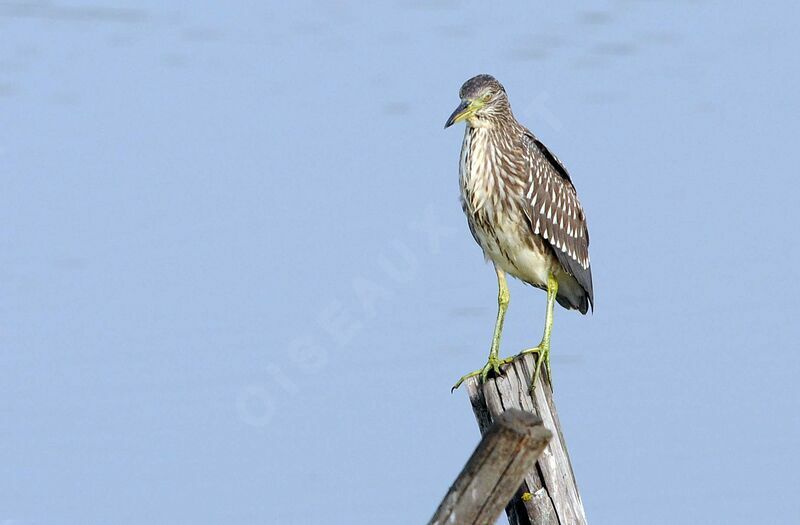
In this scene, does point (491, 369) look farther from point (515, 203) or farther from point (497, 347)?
point (515, 203)

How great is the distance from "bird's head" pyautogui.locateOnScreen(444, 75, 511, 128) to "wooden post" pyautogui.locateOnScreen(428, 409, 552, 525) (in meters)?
2.76

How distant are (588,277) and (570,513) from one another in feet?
6.10

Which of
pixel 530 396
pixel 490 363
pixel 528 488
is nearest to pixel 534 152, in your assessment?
pixel 490 363

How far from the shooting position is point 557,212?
6.17 metres

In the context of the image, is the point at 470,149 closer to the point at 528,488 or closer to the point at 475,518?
the point at 528,488

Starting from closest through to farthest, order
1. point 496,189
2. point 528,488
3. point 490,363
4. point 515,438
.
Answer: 1. point 515,438
2. point 528,488
3. point 490,363
4. point 496,189

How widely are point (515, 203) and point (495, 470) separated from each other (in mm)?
2672

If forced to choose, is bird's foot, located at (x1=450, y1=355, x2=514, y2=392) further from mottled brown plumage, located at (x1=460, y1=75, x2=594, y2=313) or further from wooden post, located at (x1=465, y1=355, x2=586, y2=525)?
mottled brown plumage, located at (x1=460, y1=75, x2=594, y2=313)

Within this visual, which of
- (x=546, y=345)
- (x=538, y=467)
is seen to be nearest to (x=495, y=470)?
(x=538, y=467)

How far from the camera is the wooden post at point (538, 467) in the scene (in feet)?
14.9

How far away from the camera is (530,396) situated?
4.81 meters

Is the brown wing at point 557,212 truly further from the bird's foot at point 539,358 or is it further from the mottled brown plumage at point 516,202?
the bird's foot at point 539,358

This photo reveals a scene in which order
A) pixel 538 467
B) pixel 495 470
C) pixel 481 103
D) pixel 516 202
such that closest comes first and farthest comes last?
pixel 495 470 < pixel 538 467 < pixel 516 202 < pixel 481 103

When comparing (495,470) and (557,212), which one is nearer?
(495,470)
